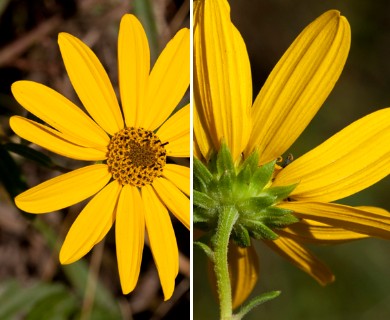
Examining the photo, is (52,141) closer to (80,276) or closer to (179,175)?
(179,175)

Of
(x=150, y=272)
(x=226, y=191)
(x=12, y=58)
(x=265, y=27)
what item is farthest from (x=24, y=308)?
(x=265, y=27)

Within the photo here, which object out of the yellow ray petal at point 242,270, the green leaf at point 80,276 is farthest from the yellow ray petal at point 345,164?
the green leaf at point 80,276

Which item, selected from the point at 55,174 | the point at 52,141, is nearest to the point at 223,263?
the point at 52,141

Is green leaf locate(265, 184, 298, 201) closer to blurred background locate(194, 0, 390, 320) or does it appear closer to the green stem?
the green stem

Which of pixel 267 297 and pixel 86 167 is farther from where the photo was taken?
pixel 86 167

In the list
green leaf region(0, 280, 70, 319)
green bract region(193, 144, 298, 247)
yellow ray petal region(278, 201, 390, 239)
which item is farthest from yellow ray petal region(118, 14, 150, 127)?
green leaf region(0, 280, 70, 319)

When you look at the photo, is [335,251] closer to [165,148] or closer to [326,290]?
[326,290]
